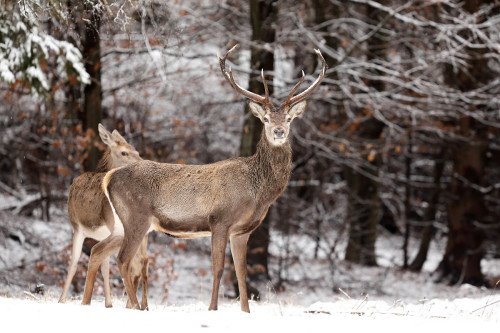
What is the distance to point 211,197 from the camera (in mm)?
6625

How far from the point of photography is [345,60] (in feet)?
44.5

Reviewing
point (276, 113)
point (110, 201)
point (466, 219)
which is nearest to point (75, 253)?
point (110, 201)

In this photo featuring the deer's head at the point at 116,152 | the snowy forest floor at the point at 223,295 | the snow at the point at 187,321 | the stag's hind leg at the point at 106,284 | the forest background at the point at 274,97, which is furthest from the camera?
the forest background at the point at 274,97

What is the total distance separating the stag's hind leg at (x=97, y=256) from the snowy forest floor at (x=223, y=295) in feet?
1.13

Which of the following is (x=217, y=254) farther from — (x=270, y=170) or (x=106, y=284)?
(x=106, y=284)

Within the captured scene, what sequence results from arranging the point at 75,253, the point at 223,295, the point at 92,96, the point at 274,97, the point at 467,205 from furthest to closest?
the point at 467,205, the point at 274,97, the point at 92,96, the point at 223,295, the point at 75,253

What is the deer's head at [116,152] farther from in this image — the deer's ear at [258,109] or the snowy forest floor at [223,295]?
the deer's ear at [258,109]

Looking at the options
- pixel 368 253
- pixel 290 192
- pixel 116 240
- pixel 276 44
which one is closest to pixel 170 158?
pixel 276 44

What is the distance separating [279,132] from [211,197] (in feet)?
2.85

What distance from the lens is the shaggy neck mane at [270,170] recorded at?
263 inches

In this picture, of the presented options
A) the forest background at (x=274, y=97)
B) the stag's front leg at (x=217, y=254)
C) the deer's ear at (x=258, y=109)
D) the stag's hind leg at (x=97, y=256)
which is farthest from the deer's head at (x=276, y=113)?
the forest background at (x=274, y=97)

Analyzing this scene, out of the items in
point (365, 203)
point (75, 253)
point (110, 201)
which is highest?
point (110, 201)

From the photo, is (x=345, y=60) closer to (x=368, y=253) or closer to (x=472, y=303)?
(x=472, y=303)

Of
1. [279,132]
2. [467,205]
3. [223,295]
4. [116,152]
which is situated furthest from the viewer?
[467,205]
